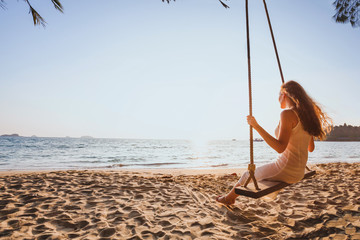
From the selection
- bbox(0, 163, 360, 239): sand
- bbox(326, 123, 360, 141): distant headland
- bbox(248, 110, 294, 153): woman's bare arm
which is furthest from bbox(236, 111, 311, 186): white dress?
bbox(326, 123, 360, 141): distant headland

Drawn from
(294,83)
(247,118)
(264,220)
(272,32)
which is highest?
(272,32)

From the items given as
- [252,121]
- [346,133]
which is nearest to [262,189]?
[252,121]

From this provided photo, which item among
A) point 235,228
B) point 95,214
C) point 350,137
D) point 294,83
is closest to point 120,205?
point 95,214

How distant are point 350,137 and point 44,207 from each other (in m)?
88.3

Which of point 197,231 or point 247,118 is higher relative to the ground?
point 247,118

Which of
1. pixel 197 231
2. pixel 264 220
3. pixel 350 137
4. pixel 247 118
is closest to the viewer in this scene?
pixel 197 231

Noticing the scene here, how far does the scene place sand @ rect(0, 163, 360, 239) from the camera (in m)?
2.17

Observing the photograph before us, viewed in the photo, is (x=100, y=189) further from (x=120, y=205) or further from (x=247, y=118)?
(x=247, y=118)

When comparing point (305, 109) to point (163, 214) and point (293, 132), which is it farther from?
point (163, 214)

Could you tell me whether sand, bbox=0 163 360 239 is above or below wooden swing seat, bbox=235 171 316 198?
below

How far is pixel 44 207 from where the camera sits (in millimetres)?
2830

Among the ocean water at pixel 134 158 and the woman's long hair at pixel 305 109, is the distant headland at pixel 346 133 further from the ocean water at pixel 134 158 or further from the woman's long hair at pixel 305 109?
the woman's long hair at pixel 305 109

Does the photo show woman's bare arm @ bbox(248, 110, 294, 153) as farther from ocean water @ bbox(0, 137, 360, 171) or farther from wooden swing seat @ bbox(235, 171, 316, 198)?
ocean water @ bbox(0, 137, 360, 171)

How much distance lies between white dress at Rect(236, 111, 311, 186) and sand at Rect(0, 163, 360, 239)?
1.82 ft
